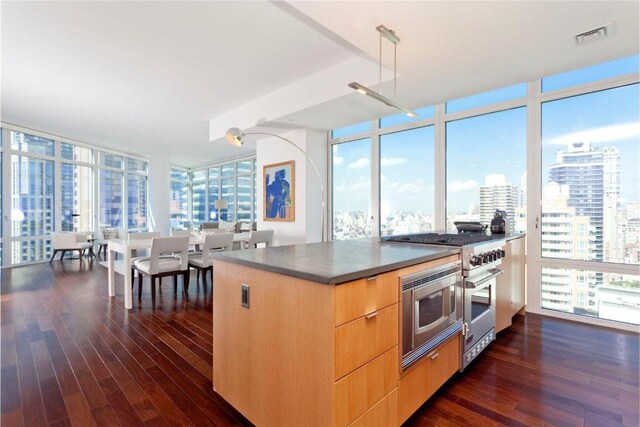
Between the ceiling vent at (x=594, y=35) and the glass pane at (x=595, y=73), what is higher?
the glass pane at (x=595, y=73)

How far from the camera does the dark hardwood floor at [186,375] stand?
1.72m

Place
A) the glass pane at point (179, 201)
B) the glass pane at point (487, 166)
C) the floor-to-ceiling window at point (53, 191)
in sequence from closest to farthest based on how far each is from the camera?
the glass pane at point (487, 166), the floor-to-ceiling window at point (53, 191), the glass pane at point (179, 201)

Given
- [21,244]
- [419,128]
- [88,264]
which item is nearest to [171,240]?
[419,128]

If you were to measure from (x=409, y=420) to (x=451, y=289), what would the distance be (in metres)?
0.79

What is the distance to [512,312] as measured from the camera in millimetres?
3002

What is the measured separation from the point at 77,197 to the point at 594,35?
985 centimetres

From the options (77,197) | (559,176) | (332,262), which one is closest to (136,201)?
(77,197)

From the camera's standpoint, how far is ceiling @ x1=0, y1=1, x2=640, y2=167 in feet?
7.09

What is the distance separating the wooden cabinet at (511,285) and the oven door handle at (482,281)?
0.57 feet

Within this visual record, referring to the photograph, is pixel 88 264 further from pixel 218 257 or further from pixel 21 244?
pixel 218 257

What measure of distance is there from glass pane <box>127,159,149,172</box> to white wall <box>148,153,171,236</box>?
1.89 feet

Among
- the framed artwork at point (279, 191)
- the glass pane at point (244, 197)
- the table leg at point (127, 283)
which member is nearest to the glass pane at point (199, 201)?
the glass pane at point (244, 197)

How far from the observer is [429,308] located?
5.74 feet

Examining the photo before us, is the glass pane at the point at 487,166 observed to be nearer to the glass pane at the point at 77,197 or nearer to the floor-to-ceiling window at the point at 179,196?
the glass pane at the point at 77,197
